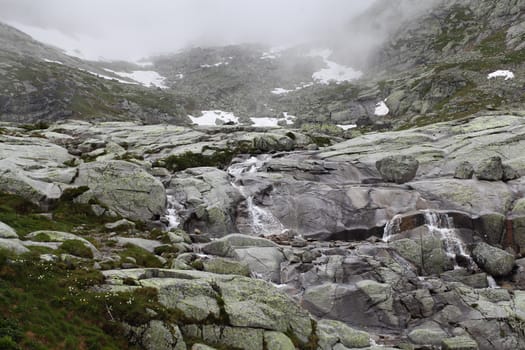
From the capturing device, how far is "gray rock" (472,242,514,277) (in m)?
32.3

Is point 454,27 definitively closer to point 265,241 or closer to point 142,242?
point 265,241

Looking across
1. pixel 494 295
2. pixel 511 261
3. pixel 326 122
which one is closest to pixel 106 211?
pixel 494 295

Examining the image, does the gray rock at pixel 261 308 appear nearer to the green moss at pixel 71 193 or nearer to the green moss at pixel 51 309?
the green moss at pixel 51 309

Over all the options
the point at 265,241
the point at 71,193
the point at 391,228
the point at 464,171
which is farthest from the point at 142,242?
the point at 464,171

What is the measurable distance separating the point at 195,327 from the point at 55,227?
16.5 meters

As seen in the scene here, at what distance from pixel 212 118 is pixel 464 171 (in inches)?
5910

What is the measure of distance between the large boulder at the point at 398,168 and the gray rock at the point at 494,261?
17.5m

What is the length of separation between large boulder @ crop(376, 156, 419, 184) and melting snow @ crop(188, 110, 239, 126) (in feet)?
424

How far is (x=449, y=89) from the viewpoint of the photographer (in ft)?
449

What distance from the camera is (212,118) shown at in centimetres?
18625

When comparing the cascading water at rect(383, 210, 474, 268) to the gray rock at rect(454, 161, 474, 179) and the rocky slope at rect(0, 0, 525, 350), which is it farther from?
the gray rock at rect(454, 161, 474, 179)

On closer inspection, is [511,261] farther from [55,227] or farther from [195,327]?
[55,227]

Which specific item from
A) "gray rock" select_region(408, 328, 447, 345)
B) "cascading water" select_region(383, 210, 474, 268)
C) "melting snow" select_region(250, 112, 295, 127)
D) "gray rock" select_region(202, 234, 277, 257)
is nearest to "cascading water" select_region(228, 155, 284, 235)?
"gray rock" select_region(202, 234, 277, 257)

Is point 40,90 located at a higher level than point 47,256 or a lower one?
higher
